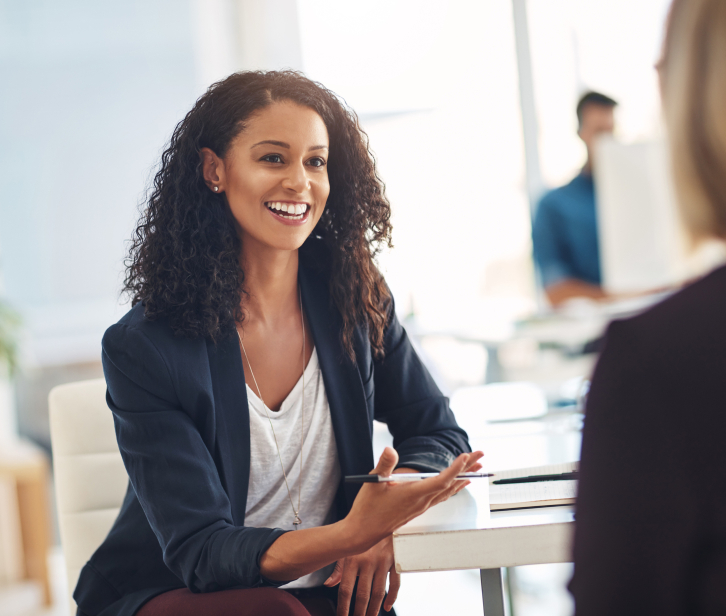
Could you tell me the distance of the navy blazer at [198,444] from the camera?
97cm

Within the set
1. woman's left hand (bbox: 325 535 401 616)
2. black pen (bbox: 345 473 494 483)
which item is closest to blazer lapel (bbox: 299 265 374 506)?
woman's left hand (bbox: 325 535 401 616)

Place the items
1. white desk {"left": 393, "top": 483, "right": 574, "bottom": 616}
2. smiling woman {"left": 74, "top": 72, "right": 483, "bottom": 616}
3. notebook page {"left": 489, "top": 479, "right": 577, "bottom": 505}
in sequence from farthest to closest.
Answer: smiling woman {"left": 74, "top": 72, "right": 483, "bottom": 616}
notebook page {"left": 489, "top": 479, "right": 577, "bottom": 505}
white desk {"left": 393, "top": 483, "right": 574, "bottom": 616}

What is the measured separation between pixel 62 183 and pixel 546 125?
2446 mm

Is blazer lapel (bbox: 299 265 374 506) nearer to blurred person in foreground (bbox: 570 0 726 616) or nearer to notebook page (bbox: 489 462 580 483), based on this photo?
notebook page (bbox: 489 462 580 483)

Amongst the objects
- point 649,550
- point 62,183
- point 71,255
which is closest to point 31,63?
point 62,183

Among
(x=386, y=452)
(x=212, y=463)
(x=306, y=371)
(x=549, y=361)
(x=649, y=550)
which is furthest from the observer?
(x=549, y=361)

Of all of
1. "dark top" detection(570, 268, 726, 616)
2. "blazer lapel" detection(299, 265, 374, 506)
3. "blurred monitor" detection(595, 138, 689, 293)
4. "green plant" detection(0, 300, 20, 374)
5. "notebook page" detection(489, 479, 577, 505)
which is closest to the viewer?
"dark top" detection(570, 268, 726, 616)

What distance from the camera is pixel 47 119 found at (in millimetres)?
3260

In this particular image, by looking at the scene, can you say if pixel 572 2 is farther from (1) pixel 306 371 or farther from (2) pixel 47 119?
(1) pixel 306 371

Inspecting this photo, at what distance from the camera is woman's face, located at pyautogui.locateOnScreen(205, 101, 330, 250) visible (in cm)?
122

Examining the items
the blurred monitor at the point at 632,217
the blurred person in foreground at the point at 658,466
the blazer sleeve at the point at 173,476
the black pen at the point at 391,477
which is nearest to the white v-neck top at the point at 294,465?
the blazer sleeve at the point at 173,476

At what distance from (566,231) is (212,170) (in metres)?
2.20

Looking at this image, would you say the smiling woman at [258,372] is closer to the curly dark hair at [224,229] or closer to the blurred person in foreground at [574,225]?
the curly dark hair at [224,229]

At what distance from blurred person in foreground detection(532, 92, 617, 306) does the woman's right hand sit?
2364 mm
